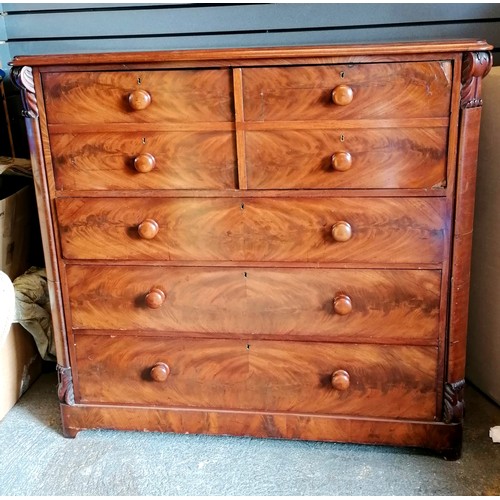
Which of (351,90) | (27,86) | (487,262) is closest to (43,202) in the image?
(27,86)

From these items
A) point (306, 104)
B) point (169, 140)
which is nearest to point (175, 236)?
point (169, 140)

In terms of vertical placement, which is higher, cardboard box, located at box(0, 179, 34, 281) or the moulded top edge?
the moulded top edge

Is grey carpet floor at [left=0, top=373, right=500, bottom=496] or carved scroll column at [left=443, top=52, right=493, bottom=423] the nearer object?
carved scroll column at [left=443, top=52, right=493, bottom=423]

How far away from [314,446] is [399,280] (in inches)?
24.4

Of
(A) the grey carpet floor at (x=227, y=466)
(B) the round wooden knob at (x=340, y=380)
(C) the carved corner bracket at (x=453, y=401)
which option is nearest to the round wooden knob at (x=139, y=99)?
(B) the round wooden knob at (x=340, y=380)

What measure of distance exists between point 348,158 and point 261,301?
49cm

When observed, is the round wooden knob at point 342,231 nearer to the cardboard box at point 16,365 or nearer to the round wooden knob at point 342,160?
the round wooden knob at point 342,160

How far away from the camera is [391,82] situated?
1534mm

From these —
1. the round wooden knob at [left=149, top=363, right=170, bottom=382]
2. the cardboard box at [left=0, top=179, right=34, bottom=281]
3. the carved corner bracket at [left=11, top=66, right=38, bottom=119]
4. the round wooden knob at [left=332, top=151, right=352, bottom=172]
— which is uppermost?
the carved corner bracket at [left=11, top=66, right=38, bottom=119]

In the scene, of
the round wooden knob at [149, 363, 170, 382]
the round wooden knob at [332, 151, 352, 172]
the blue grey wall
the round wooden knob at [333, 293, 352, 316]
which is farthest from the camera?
the blue grey wall

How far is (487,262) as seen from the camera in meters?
2.00

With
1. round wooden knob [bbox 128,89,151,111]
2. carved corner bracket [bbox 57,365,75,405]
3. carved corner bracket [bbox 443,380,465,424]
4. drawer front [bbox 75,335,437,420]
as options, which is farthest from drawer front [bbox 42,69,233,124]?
carved corner bracket [bbox 443,380,465,424]

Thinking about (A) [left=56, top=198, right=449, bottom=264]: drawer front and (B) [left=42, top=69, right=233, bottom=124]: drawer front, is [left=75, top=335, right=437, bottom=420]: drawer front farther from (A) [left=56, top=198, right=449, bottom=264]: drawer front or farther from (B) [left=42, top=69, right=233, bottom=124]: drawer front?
(B) [left=42, top=69, right=233, bottom=124]: drawer front

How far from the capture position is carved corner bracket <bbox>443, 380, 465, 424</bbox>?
1.73m
